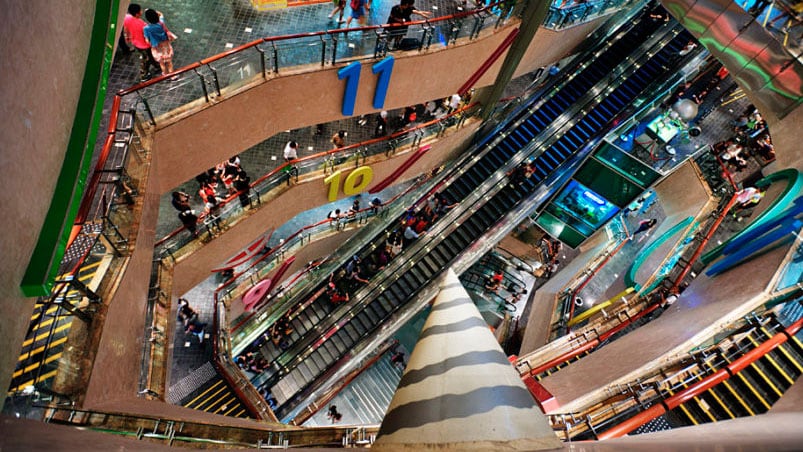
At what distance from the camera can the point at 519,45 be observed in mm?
12133

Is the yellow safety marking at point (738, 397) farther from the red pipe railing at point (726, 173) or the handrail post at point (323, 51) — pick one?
the red pipe railing at point (726, 173)

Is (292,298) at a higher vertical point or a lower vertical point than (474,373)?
higher

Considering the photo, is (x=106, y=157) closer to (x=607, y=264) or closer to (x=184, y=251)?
(x=184, y=251)

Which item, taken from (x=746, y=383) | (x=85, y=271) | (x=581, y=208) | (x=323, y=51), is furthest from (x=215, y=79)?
(x=581, y=208)

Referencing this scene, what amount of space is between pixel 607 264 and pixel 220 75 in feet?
40.2

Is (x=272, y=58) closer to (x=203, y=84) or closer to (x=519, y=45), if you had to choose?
(x=203, y=84)

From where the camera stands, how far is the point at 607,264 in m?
14.6

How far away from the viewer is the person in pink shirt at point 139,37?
7.88m

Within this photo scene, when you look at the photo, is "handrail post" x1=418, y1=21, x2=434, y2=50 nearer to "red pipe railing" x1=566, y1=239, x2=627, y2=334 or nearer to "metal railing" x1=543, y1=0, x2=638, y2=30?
"metal railing" x1=543, y1=0, x2=638, y2=30

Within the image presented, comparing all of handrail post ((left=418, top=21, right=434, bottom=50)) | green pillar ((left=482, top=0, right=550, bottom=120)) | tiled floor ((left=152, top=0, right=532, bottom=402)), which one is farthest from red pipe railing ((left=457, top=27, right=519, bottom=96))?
handrail post ((left=418, top=21, right=434, bottom=50))

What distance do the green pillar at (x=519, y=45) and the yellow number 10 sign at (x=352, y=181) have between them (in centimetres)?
440

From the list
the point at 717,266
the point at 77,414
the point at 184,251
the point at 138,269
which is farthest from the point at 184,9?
the point at 717,266

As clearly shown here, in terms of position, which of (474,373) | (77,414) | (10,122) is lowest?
(474,373)

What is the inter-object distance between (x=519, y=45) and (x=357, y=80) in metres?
5.05
